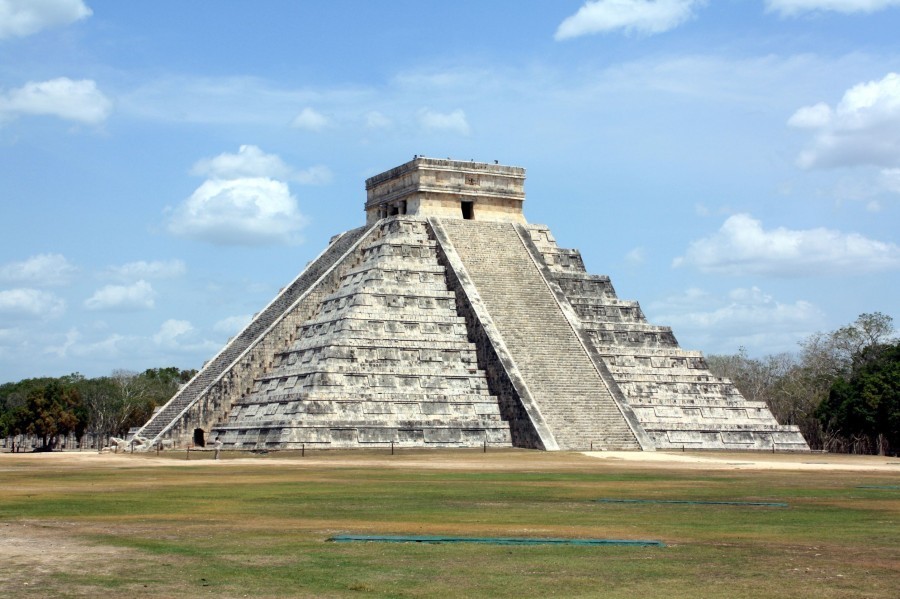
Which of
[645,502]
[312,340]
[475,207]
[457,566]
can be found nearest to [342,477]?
[645,502]

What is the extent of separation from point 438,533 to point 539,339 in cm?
3145

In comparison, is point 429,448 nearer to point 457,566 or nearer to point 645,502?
point 645,502

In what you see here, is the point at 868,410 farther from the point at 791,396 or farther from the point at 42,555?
the point at 42,555

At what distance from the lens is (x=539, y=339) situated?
4669 centimetres

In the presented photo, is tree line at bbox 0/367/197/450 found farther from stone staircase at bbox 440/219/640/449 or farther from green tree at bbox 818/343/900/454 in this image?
green tree at bbox 818/343/900/454

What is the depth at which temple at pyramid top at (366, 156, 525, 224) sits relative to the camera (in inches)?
2047

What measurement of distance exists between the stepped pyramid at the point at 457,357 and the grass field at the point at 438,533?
1349 cm

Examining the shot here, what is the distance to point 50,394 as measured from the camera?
6450 cm

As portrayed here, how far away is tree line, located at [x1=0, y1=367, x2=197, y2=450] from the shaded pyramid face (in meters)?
20.7

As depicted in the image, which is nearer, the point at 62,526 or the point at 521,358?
the point at 62,526

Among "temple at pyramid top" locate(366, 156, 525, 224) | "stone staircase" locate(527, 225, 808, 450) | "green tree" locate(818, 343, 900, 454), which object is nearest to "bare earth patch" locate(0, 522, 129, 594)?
"stone staircase" locate(527, 225, 808, 450)

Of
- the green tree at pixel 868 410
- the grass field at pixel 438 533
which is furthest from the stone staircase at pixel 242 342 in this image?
the green tree at pixel 868 410

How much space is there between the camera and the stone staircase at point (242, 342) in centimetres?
4612

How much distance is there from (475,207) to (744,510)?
114 feet
